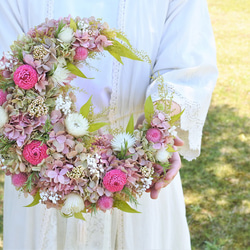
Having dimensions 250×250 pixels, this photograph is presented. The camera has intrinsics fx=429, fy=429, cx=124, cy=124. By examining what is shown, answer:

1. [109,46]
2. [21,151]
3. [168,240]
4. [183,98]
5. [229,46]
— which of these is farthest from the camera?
[229,46]

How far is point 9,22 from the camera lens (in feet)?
5.87

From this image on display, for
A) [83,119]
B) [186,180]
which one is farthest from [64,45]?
[186,180]

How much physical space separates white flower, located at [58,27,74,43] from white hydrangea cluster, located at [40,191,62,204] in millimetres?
503

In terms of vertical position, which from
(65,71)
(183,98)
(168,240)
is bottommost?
(168,240)

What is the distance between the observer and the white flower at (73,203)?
1.40 meters

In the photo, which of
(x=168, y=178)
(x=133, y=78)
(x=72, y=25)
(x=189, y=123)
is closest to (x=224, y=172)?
(x=189, y=123)

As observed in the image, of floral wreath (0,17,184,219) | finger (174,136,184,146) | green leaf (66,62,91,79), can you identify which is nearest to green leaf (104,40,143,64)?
floral wreath (0,17,184,219)

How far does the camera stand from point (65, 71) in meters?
1.42

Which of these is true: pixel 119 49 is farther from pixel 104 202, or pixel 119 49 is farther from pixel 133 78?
pixel 104 202

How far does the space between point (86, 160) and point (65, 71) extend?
0.30m

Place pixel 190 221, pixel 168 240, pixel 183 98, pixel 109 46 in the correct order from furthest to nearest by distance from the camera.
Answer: pixel 190 221 < pixel 168 240 < pixel 183 98 < pixel 109 46

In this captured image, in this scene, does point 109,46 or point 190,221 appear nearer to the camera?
point 109,46

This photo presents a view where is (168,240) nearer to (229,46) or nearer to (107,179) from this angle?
(107,179)

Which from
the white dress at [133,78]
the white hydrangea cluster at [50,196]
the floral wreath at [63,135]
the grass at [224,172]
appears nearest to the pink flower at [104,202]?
the floral wreath at [63,135]
